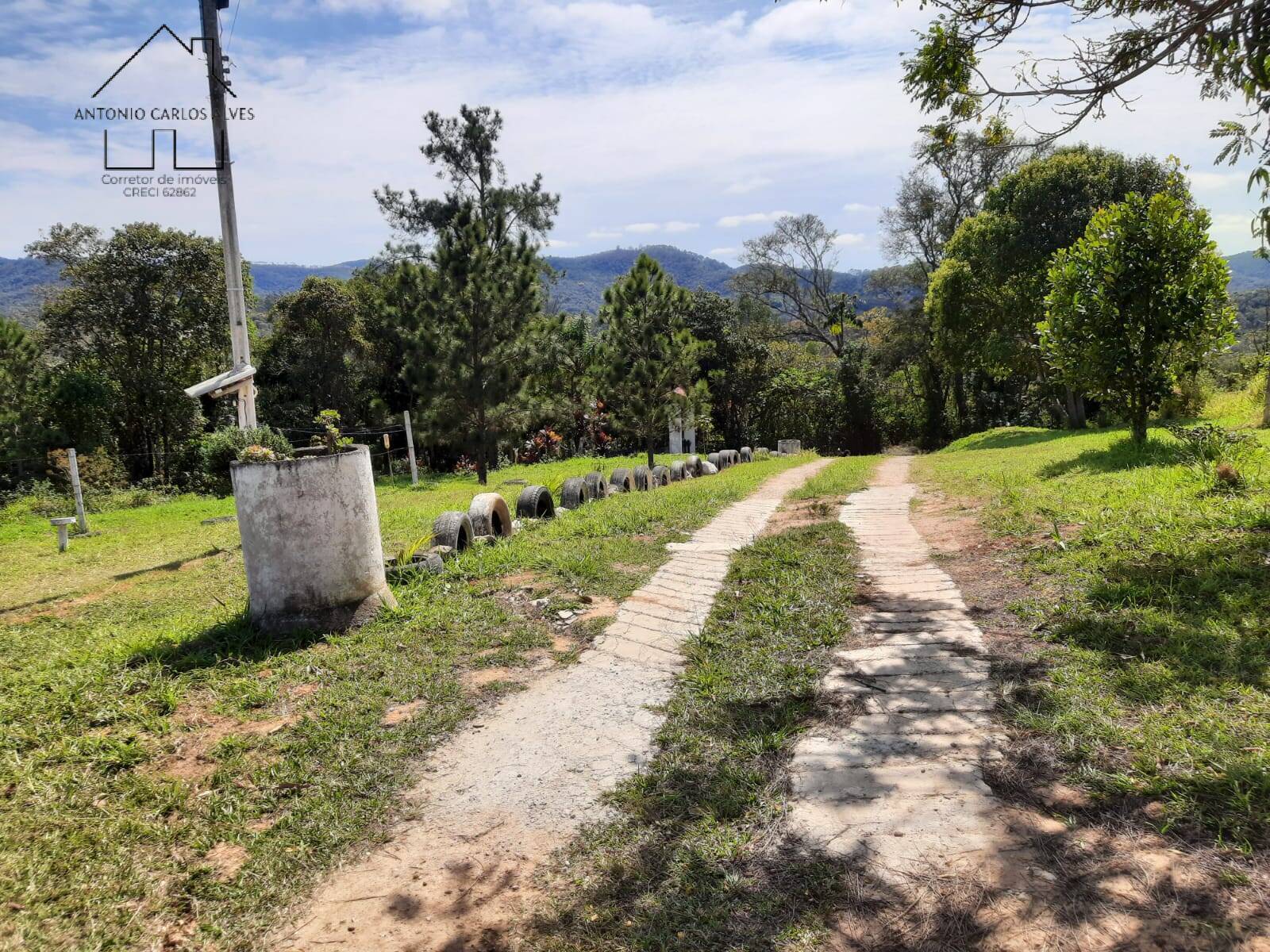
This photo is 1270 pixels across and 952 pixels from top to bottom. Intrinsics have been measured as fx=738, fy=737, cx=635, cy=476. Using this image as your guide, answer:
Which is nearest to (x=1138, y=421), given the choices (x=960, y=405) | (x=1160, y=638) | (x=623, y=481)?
(x=623, y=481)

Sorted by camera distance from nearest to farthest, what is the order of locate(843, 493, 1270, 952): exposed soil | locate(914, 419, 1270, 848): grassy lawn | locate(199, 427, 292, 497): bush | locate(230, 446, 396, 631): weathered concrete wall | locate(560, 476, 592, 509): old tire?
locate(843, 493, 1270, 952): exposed soil → locate(914, 419, 1270, 848): grassy lawn → locate(230, 446, 396, 631): weathered concrete wall → locate(199, 427, 292, 497): bush → locate(560, 476, 592, 509): old tire

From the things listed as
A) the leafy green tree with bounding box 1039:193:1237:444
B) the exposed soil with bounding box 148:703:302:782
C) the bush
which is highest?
the leafy green tree with bounding box 1039:193:1237:444

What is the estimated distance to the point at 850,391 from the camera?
3086 centimetres

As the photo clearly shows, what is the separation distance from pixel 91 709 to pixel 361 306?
24182 millimetres

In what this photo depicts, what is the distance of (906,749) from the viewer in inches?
122

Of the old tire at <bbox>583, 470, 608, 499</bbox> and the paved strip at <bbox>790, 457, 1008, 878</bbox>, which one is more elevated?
the old tire at <bbox>583, 470, 608, 499</bbox>

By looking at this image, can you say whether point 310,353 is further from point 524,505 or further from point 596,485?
point 524,505

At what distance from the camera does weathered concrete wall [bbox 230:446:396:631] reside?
4500 millimetres

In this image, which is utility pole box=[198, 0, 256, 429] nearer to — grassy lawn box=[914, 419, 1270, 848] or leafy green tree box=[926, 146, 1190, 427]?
grassy lawn box=[914, 419, 1270, 848]

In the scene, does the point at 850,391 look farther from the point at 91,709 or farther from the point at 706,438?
the point at 91,709

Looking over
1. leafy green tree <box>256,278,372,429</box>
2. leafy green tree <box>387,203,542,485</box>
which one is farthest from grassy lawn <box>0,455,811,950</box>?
leafy green tree <box>256,278,372,429</box>

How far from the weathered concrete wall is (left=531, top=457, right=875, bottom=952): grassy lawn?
2238 mm

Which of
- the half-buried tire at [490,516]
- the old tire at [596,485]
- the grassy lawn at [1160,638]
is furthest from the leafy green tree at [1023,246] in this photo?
the half-buried tire at [490,516]

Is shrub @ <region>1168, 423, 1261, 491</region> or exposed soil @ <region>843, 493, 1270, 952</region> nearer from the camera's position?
exposed soil @ <region>843, 493, 1270, 952</region>
